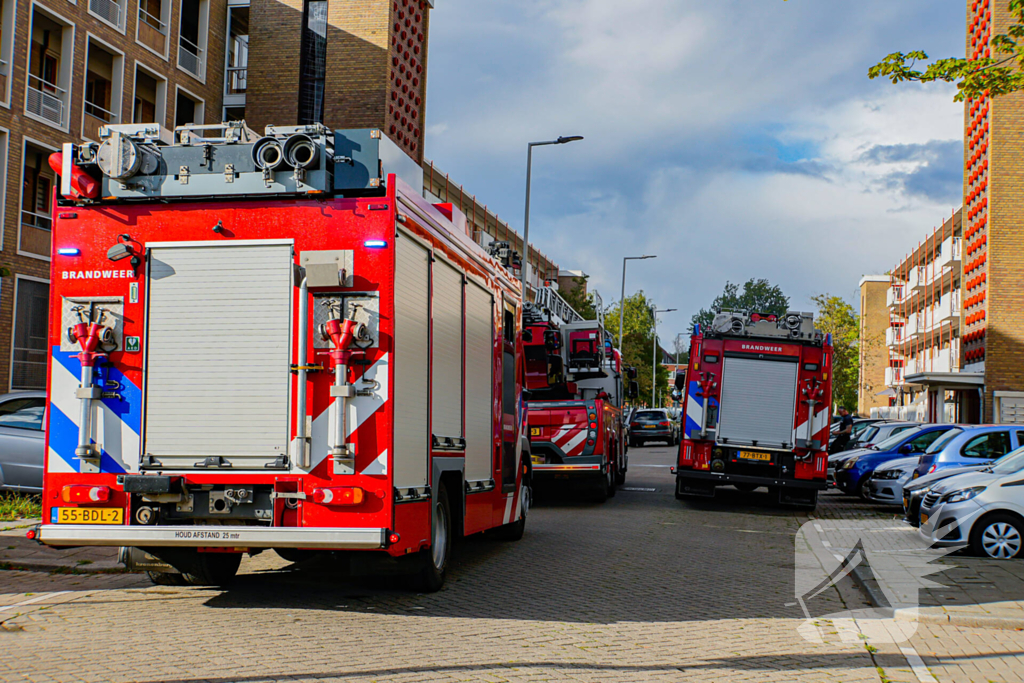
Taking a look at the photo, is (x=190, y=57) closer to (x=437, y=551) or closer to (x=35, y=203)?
(x=35, y=203)

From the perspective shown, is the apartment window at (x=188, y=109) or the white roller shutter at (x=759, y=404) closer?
the white roller shutter at (x=759, y=404)

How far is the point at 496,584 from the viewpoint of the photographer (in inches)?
363

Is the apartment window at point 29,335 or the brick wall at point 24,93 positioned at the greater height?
the brick wall at point 24,93

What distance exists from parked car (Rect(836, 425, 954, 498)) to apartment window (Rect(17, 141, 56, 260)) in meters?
18.8

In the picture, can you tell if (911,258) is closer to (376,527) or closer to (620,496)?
(620,496)

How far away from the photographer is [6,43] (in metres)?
23.6

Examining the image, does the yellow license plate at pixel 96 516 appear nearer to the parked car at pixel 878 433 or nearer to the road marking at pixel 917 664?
the road marking at pixel 917 664

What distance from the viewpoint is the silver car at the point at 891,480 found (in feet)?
59.1

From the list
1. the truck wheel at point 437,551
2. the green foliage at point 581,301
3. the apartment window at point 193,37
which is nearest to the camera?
the truck wheel at point 437,551

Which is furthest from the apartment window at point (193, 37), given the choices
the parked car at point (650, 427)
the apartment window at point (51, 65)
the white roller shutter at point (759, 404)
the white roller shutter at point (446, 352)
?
the white roller shutter at point (446, 352)

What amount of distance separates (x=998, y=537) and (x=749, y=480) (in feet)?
18.7

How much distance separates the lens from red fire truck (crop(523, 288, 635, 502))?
13.9 meters

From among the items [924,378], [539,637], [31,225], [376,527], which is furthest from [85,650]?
[924,378]

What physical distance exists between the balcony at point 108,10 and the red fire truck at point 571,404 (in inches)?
572
